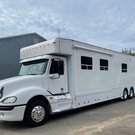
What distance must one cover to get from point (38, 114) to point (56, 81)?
5.26ft

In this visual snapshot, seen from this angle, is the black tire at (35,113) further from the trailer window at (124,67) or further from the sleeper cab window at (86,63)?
the trailer window at (124,67)

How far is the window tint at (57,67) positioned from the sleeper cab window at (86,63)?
4.47 feet

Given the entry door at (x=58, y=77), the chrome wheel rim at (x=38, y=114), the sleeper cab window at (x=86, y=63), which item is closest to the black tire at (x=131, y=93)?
the sleeper cab window at (x=86, y=63)

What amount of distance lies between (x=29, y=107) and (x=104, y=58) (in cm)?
593

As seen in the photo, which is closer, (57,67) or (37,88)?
(37,88)

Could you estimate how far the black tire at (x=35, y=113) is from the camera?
7.80m

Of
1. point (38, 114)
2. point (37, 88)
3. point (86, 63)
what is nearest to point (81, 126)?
point (38, 114)

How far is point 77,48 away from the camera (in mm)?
10320

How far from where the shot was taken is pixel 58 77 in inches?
364

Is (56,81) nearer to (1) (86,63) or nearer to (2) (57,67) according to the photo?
(2) (57,67)

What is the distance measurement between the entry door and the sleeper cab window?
3.91 feet

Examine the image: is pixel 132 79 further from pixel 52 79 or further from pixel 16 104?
pixel 16 104

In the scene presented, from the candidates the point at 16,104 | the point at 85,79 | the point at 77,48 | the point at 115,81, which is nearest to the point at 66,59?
the point at 77,48

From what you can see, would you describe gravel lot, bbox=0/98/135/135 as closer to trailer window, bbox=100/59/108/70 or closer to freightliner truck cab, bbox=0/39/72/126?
freightliner truck cab, bbox=0/39/72/126
